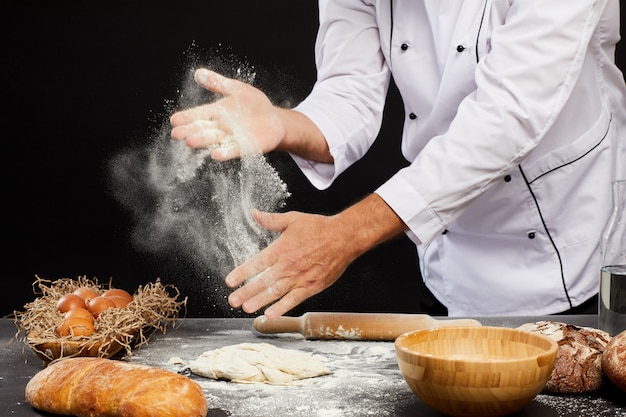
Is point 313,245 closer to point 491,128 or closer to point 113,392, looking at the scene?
point 491,128

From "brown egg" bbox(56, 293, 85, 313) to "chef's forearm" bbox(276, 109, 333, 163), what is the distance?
718 millimetres

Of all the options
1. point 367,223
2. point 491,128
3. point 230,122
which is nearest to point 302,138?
point 230,122

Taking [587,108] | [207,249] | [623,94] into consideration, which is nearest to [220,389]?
[207,249]

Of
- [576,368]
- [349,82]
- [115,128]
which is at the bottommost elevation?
[576,368]

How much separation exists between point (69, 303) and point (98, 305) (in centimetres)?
6

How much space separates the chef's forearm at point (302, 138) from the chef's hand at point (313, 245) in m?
0.43

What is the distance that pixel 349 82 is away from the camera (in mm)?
2730

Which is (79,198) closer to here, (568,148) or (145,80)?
(145,80)

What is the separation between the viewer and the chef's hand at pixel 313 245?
2.08 m

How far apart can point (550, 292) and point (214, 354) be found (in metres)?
0.99

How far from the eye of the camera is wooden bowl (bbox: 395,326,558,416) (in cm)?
147

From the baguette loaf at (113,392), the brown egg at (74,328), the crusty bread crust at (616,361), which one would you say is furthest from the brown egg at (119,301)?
the crusty bread crust at (616,361)

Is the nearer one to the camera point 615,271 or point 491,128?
point 615,271

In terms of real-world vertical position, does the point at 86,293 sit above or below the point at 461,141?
below
